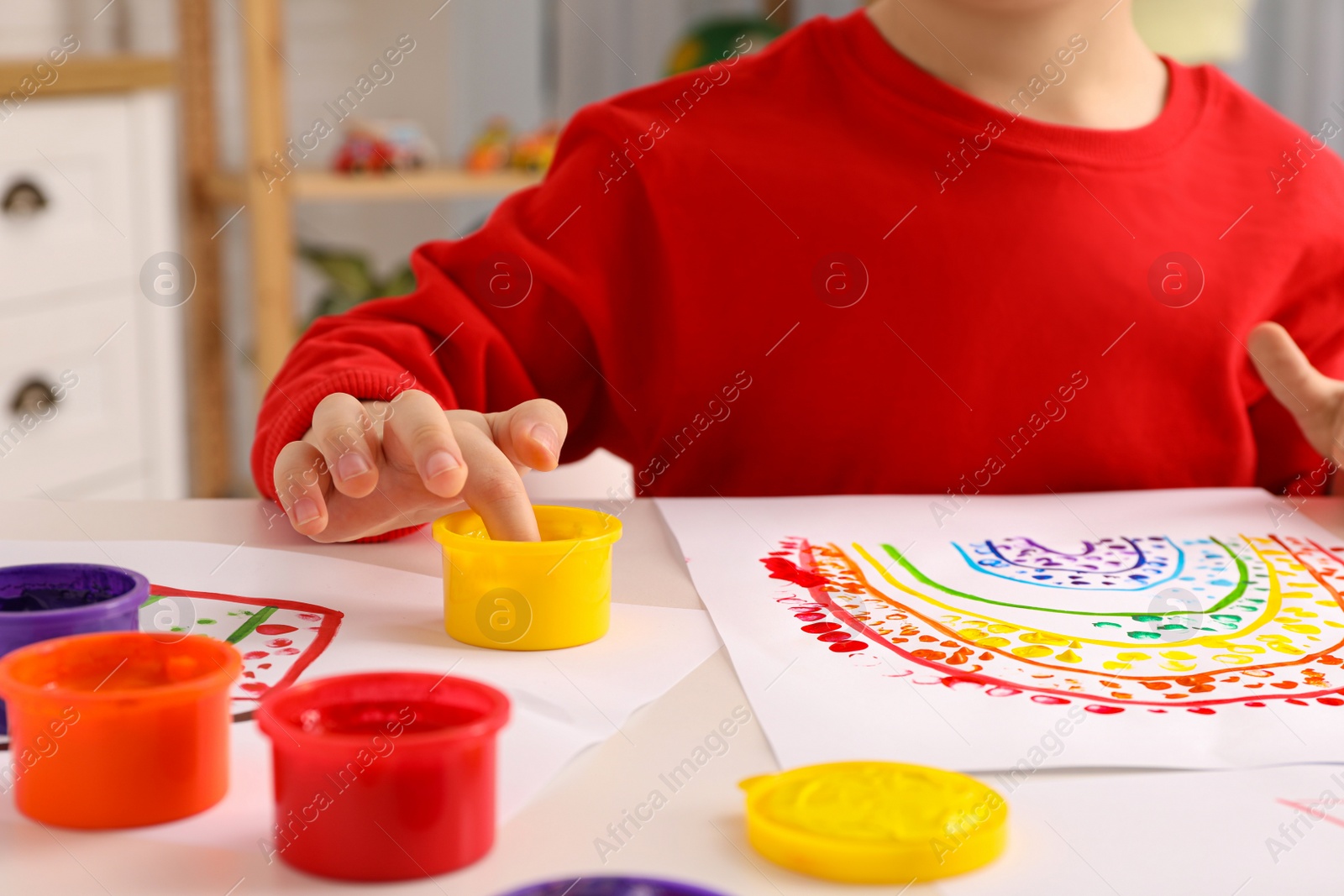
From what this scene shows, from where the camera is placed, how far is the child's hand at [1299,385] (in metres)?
0.80

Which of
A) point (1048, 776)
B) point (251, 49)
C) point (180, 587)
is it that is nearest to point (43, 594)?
point (180, 587)

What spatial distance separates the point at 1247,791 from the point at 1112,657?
4.4 inches

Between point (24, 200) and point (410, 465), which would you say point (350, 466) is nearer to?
point (410, 465)

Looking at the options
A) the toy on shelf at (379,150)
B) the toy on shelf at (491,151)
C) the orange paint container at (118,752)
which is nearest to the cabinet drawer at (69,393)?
the toy on shelf at (379,150)

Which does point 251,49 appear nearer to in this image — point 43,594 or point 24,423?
point 24,423

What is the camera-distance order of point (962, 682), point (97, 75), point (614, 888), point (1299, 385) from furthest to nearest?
point (97, 75) → point (1299, 385) → point (962, 682) → point (614, 888)

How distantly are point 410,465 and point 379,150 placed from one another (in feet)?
5.67

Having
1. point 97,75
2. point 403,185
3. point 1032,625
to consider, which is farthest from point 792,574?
point 403,185

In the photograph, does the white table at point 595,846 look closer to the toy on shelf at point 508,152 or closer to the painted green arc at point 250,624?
the painted green arc at point 250,624

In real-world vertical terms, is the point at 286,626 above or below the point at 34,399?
above

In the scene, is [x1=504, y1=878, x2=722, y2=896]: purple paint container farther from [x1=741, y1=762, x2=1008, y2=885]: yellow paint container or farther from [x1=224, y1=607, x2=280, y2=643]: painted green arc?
[x1=224, y1=607, x2=280, y2=643]: painted green arc

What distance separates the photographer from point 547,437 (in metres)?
0.61

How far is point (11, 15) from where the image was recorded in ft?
6.65

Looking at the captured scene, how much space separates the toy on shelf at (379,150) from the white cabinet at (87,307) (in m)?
0.29
